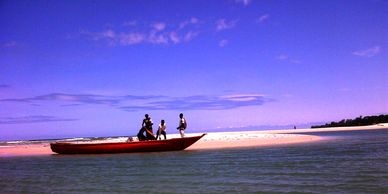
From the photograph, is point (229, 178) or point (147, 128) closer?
point (229, 178)

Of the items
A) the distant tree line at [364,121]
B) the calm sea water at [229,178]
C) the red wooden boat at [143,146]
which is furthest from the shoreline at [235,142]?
the distant tree line at [364,121]

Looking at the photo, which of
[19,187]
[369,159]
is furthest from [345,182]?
[19,187]

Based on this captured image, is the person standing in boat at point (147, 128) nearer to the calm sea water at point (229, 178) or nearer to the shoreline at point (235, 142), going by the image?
the shoreline at point (235, 142)

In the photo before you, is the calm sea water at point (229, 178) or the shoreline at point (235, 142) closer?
the calm sea water at point (229, 178)

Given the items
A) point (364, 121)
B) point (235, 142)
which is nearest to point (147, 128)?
point (235, 142)

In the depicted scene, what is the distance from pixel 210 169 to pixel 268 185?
11.4 ft

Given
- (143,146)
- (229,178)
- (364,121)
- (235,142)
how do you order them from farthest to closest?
(364,121) < (235,142) < (143,146) < (229,178)

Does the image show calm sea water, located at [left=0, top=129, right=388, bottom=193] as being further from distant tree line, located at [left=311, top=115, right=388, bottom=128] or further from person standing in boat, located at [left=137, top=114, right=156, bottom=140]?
distant tree line, located at [left=311, top=115, right=388, bottom=128]

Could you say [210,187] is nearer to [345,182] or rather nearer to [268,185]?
[268,185]

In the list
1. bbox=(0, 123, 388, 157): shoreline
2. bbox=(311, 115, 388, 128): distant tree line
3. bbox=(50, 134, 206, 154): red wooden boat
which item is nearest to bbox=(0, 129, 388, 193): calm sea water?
bbox=(50, 134, 206, 154): red wooden boat

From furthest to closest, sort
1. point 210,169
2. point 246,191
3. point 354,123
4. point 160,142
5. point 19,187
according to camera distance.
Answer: point 354,123 < point 160,142 < point 210,169 < point 19,187 < point 246,191

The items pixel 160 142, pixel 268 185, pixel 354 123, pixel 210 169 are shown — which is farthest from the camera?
pixel 354 123

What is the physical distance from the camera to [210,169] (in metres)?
12.2

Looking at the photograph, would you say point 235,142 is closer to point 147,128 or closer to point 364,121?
point 147,128
